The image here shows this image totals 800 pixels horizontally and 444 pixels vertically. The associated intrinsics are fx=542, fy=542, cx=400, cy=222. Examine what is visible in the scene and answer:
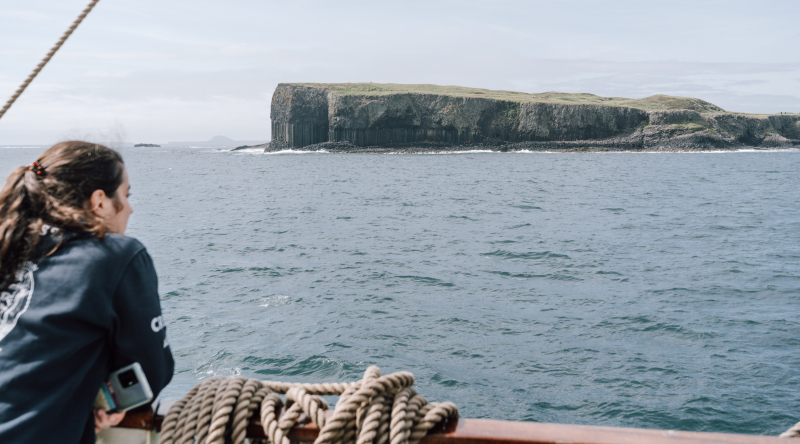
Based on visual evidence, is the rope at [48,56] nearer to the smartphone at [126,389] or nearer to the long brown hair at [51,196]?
the long brown hair at [51,196]

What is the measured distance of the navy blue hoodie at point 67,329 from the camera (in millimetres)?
1688

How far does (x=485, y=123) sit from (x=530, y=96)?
25704mm

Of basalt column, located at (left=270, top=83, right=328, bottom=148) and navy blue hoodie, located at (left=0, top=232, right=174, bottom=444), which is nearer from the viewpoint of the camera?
navy blue hoodie, located at (left=0, top=232, right=174, bottom=444)

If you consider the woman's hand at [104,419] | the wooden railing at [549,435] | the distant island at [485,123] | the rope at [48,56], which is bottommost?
the woman's hand at [104,419]

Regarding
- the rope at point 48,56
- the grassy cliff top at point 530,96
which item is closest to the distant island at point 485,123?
the grassy cliff top at point 530,96

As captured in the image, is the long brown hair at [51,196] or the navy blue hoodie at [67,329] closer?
the navy blue hoodie at [67,329]

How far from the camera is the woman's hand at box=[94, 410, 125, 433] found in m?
1.94

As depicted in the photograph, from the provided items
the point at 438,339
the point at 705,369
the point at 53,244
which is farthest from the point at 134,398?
the point at 705,369

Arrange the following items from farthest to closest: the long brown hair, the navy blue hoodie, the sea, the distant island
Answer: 1. the distant island
2. the sea
3. the long brown hair
4. the navy blue hoodie

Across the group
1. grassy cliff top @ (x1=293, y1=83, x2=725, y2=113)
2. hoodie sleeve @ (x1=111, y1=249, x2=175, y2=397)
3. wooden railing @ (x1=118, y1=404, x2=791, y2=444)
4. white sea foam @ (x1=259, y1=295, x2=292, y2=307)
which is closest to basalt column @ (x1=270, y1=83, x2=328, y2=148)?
grassy cliff top @ (x1=293, y1=83, x2=725, y2=113)

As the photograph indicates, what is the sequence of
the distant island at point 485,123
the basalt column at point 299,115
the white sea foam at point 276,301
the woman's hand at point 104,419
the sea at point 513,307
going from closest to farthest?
the woman's hand at point 104,419 → the sea at point 513,307 → the white sea foam at point 276,301 → the distant island at point 485,123 → the basalt column at point 299,115

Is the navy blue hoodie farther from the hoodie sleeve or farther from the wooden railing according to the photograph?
the wooden railing

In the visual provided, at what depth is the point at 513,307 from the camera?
41.1 ft

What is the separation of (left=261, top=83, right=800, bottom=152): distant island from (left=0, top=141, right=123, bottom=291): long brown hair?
99.2m
